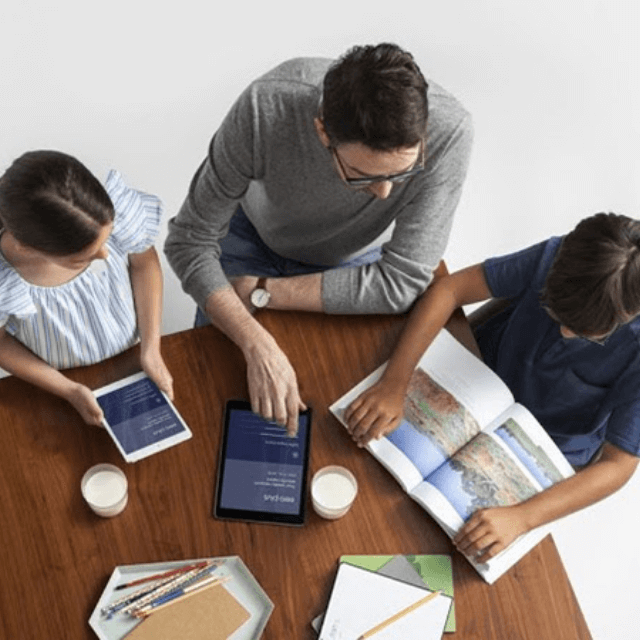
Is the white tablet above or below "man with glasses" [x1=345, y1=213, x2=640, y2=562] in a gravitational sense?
below

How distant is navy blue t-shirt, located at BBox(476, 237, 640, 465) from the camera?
1690mm

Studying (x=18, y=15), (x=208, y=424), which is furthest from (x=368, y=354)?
(x=18, y=15)

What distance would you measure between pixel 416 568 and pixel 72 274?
2.71 feet

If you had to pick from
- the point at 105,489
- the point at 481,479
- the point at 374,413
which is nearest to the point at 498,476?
the point at 481,479

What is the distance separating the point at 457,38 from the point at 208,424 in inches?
79.5

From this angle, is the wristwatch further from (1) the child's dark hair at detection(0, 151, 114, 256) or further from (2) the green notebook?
(2) the green notebook

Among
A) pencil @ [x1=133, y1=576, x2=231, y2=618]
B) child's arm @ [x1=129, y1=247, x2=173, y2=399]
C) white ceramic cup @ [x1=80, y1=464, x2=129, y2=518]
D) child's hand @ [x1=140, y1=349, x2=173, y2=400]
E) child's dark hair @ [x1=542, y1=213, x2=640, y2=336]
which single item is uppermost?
child's dark hair @ [x1=542, y1=213, x2=640, y2=336]

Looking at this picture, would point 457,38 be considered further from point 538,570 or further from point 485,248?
point 538,570

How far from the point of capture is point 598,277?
4.91ft

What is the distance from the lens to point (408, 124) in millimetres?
1475

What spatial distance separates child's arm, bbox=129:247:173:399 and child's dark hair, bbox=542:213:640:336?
0.74 m

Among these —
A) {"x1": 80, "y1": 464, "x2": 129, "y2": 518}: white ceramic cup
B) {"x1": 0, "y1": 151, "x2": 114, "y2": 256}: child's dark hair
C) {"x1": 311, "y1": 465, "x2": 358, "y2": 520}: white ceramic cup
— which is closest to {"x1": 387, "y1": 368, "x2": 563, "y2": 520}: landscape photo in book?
{"x1": 311, "y1": 465, "x2": 358, "y2": 520}: white ceramic cup

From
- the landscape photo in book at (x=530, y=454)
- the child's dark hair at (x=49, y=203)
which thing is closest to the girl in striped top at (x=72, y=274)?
the child's dark hair at (x=49, y=203)

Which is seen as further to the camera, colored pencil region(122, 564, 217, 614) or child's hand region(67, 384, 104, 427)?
child's hand region(67, 384, 104, 427)
